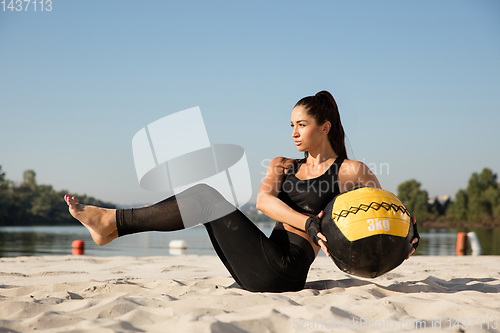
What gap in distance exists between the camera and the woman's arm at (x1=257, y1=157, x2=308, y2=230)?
9.23 feet

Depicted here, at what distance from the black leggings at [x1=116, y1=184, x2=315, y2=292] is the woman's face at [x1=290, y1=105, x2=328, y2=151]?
765 mm

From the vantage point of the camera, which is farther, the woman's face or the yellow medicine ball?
the woman's face

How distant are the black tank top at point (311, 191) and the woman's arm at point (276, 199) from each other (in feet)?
0.26

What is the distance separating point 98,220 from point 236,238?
0.99 metres

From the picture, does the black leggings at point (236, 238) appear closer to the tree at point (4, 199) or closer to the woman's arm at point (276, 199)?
the woman's arm at point (276, 199)

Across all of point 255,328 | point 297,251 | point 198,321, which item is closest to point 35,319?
point 198,321

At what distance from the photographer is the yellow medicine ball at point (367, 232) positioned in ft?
8.09

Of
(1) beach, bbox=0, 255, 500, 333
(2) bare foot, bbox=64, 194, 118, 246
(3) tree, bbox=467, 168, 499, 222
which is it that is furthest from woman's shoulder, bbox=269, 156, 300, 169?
(3) tree, bbox=467, 168, 499, 222

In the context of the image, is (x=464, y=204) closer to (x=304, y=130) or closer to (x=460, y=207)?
(x=460, y=207)

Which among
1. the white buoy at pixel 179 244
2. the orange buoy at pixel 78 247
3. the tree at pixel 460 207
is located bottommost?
the tree at pixel 460 207

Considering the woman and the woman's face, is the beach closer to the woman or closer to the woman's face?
the woman

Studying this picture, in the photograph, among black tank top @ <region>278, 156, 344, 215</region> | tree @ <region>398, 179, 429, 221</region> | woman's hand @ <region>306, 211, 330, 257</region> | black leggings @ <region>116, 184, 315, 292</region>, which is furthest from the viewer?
tree @ <region>398, 179, 429, 221</region>

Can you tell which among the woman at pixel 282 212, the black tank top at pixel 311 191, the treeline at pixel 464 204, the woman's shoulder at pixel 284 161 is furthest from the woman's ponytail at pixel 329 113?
the treeline at pixel 464 204

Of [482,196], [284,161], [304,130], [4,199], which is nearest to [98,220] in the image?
[284,161]
